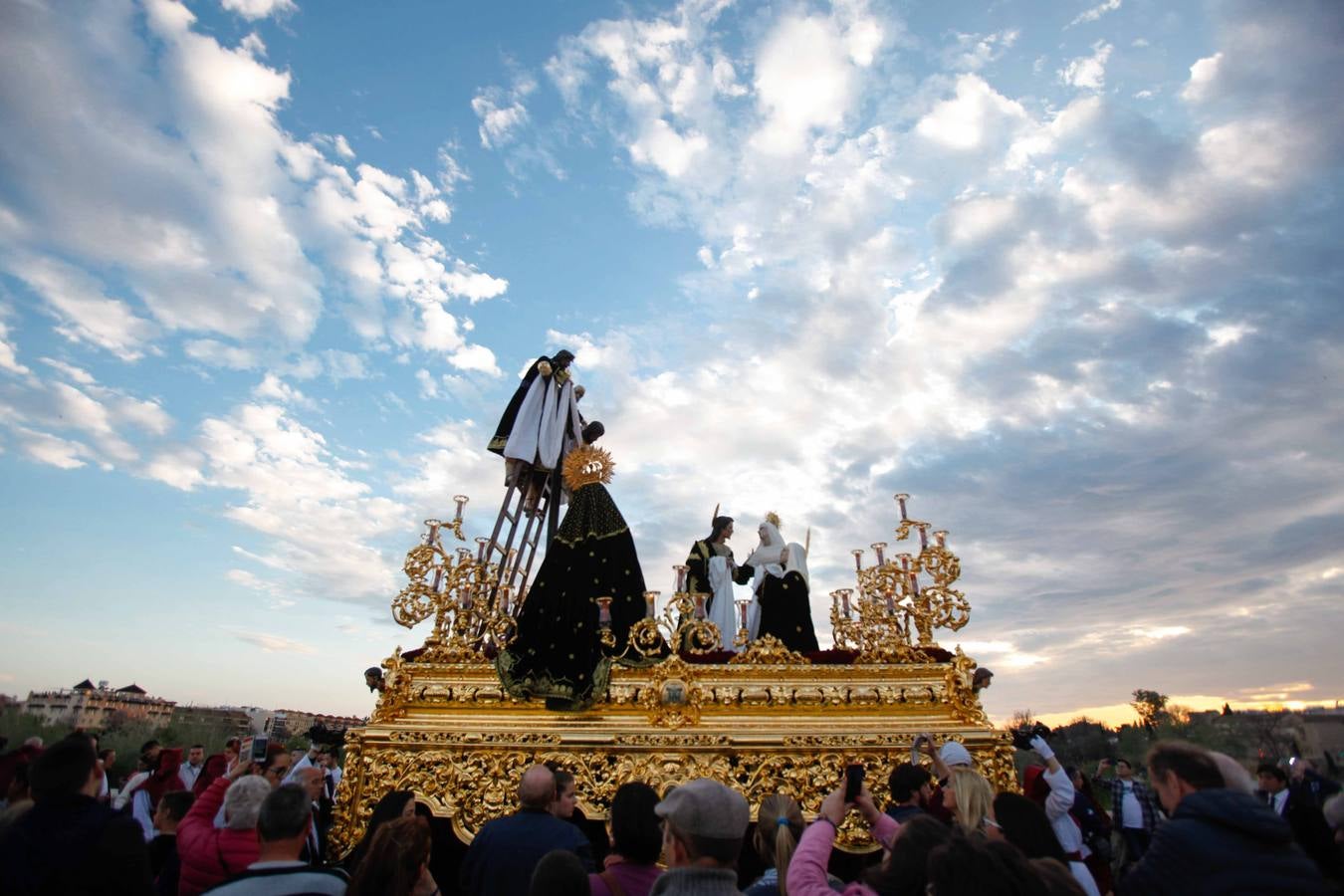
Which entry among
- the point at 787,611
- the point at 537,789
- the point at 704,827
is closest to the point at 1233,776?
the point at 704,827

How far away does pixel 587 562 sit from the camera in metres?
9.58

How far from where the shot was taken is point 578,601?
358 inches

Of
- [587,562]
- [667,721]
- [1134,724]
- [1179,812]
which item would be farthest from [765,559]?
[1134,724]

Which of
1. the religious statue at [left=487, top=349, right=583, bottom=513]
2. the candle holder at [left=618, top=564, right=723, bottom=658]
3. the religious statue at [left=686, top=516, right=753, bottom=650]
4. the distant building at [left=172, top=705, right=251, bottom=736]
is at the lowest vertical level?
the distant building at [left=172, top=705, right=251, bottom=736]

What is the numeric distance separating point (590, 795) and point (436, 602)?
3.41m

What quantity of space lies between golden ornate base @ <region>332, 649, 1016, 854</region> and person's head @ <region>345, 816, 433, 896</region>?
3983 mm

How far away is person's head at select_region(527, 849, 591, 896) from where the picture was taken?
286cm

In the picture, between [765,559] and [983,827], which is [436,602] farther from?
[983,827]

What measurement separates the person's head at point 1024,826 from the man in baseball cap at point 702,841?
173cm

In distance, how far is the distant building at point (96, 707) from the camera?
87.2ft

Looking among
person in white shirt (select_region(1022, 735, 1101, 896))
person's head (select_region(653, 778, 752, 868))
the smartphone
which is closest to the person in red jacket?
person's head (select_region(653, 778, 752, 868))

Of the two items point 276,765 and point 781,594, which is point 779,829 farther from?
point 781,594

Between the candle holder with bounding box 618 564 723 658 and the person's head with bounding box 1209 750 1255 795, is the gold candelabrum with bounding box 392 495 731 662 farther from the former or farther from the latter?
the person's head with bounding box 1209 750 1255 795

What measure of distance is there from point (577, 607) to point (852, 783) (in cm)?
589
